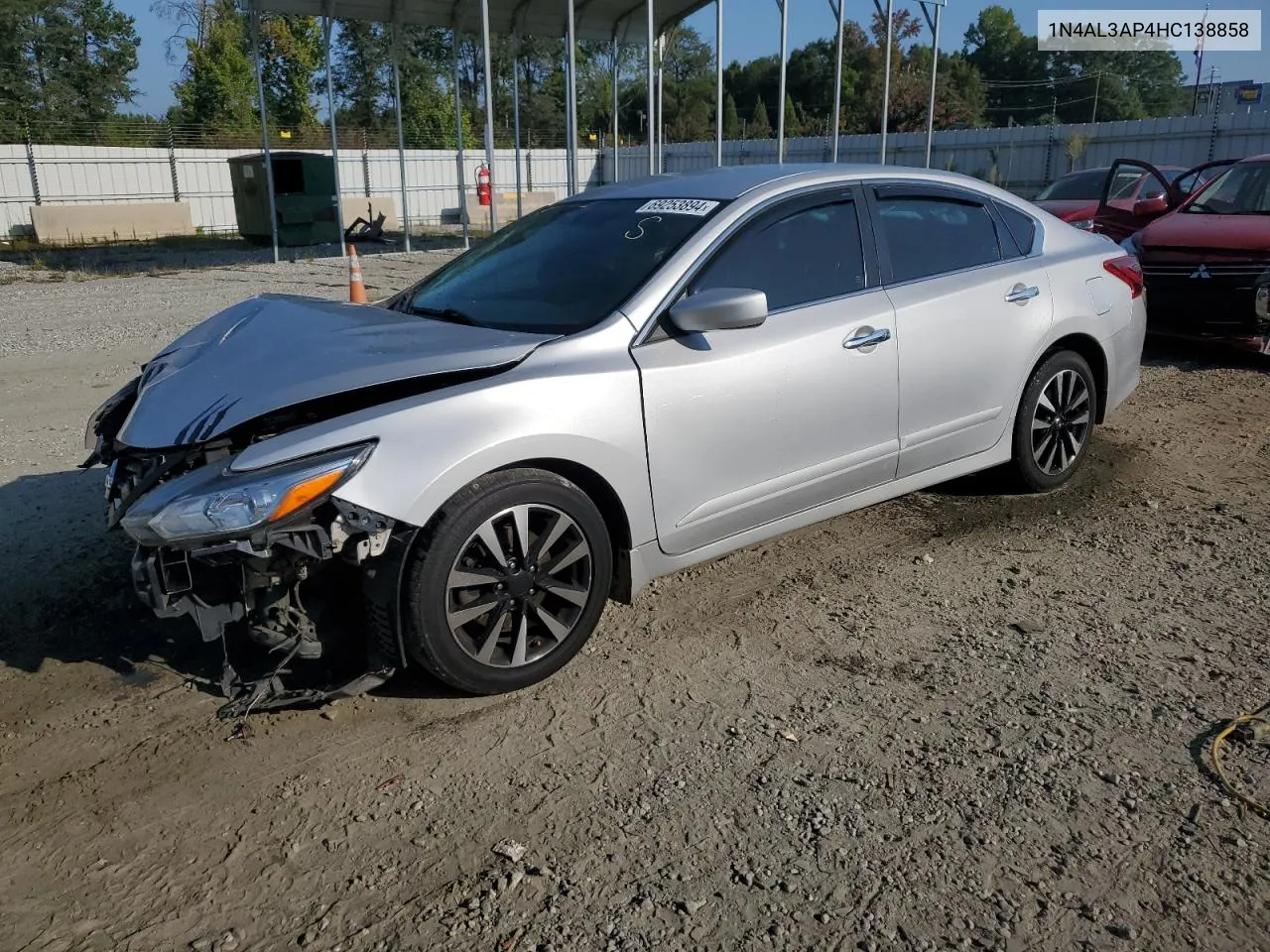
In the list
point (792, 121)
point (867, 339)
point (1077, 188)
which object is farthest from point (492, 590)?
point (792, 121)

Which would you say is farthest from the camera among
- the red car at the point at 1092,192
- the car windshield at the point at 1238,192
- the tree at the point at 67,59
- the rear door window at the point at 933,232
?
the tree at the point at 67,59

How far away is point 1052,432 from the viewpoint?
17.4ft

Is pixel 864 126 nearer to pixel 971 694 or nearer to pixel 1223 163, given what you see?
pixel 1223 163

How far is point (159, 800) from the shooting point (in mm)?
2957

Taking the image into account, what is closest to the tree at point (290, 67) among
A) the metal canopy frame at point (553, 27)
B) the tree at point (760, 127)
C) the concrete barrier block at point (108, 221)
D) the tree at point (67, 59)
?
the tree at point (67, 59)

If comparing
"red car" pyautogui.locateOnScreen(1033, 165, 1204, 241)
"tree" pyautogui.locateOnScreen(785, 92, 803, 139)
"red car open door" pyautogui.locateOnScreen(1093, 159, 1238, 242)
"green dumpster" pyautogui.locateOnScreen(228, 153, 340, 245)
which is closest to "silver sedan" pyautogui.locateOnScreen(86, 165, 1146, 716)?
"red car open door" pyautogui.locateOnScreen(1093, 159, 1238, 242)

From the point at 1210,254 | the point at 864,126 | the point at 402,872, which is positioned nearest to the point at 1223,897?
the point at 402,872

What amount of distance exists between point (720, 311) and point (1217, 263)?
6467mm

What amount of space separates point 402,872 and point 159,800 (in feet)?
2.77

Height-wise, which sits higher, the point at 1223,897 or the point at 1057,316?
the point at 1057,316

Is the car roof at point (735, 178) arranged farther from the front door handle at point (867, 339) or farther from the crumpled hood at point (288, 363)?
the crumpled hood at point (288, 363)

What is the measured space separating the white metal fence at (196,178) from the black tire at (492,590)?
27.5m

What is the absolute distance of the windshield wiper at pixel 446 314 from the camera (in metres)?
4.10

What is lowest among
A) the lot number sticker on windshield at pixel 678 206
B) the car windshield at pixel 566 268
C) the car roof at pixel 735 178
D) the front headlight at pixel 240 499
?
the front headlight at pixel 240 499
